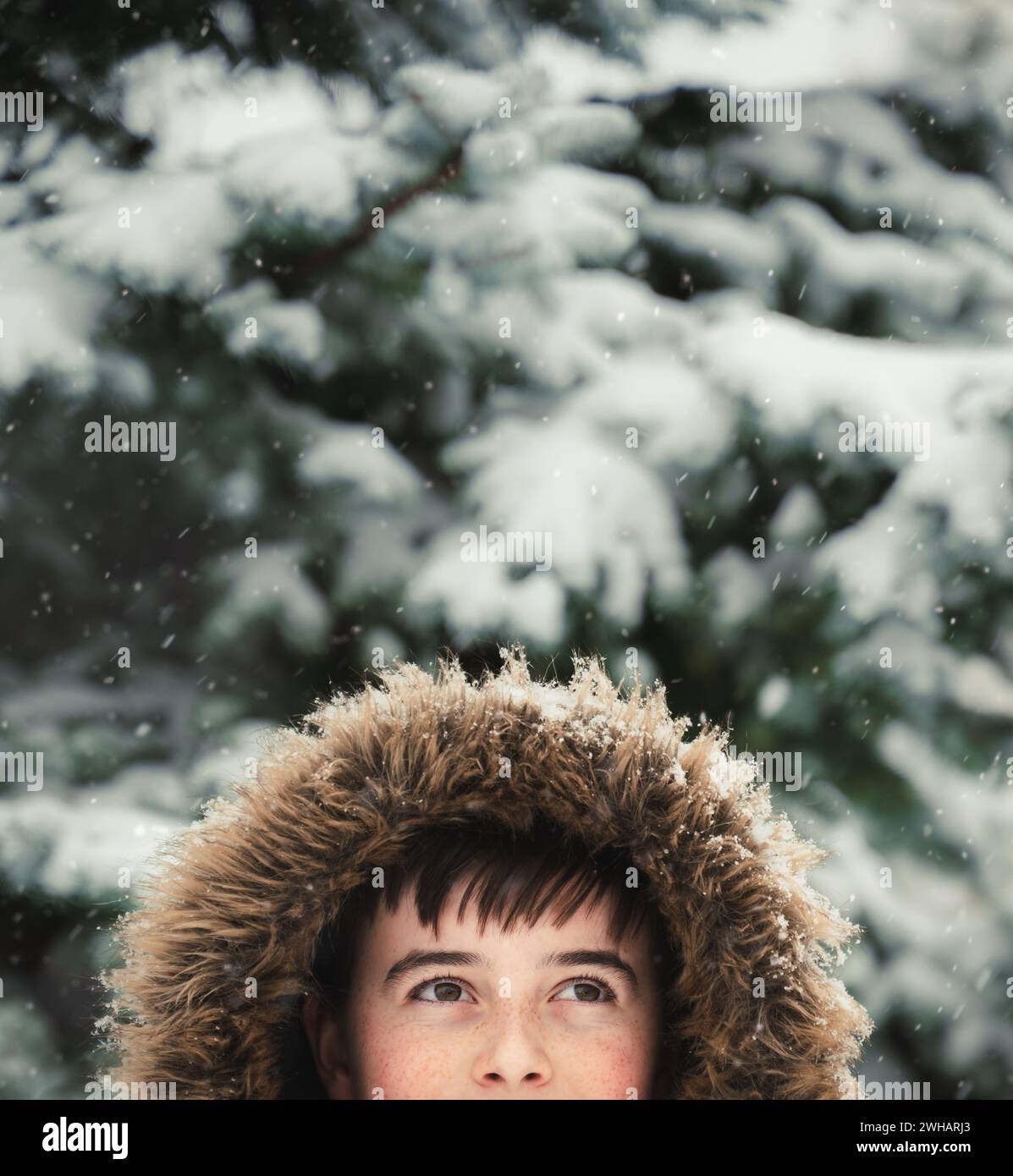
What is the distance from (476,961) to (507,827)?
0.65 ft

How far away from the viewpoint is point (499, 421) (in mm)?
2863

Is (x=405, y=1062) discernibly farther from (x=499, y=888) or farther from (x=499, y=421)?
(x=499, y=421)

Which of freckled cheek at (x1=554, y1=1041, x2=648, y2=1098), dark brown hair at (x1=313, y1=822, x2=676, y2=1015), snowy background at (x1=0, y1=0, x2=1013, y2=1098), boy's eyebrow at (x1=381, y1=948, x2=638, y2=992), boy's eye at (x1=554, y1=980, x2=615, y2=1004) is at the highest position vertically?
snowy background at (x1=0, y1=0, x2=1013, y2=1098)

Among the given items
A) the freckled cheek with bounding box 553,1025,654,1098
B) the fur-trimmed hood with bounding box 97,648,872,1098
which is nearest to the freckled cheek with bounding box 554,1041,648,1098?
the freckled cheek with bounding box 553,1025,654,1098

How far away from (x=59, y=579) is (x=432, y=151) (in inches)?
60.6

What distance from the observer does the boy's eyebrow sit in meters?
1.46

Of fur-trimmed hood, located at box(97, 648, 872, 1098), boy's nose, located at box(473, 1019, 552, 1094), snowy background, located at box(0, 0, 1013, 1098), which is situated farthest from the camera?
snowy background, located at box(0, 0, 1013, 1098)

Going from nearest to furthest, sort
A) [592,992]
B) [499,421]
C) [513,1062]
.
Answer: [513,1062] → [592,992] → [499,421]

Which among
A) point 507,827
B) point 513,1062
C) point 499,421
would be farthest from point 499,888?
point 499,421

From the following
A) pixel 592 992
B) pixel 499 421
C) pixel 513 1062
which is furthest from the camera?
pixel 499 421

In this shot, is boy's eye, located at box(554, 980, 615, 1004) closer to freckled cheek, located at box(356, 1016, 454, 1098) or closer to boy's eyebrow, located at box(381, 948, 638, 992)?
boy's eyebrow, located at box(381, 948, 638, 992)

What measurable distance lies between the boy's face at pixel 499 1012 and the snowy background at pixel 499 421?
101 cm

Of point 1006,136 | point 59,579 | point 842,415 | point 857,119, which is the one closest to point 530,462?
point 842,415

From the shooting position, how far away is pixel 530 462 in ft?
9.02
